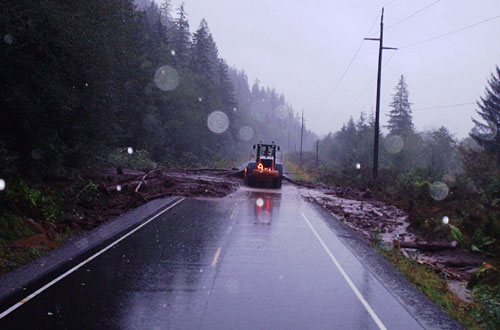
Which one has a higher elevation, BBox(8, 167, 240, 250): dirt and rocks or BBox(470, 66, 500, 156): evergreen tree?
BBox(470, 66, 500, 156): evergreen tree

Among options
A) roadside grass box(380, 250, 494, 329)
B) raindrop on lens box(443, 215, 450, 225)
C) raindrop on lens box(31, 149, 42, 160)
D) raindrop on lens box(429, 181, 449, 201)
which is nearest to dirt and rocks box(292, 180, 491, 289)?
roadside grass box(380, 250, 494, 329)

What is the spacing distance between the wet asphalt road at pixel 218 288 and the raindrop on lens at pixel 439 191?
10.1 metres

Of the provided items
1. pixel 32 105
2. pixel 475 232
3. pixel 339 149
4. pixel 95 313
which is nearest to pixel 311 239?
pixel 475 232

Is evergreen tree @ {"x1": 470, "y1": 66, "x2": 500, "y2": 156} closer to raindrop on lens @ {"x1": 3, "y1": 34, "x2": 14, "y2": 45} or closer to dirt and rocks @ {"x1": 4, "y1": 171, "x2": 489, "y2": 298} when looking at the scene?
dirt and rocks @ {"x1": 4, "y1": 171, "x2": 489, "y2": 298}

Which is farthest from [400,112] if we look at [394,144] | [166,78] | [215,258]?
[215,258]

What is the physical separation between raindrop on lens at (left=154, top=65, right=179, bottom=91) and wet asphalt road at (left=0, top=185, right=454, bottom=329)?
4208 cm

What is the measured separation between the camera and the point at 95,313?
7.11 metres

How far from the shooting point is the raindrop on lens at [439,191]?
893 inches

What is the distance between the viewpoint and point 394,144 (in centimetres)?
7938

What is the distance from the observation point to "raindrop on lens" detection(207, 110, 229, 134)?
77.9 meters

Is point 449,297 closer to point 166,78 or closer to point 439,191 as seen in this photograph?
point 439,191

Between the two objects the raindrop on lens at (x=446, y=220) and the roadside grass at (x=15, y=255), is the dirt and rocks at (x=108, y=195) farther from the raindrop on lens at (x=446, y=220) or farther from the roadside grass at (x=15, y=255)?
the raindrop on lens at (x=446, y=220)

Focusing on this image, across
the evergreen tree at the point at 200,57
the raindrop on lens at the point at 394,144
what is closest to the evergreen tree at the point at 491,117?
the raindrop on lens at the point at 394,144

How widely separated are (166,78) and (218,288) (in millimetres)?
50565
